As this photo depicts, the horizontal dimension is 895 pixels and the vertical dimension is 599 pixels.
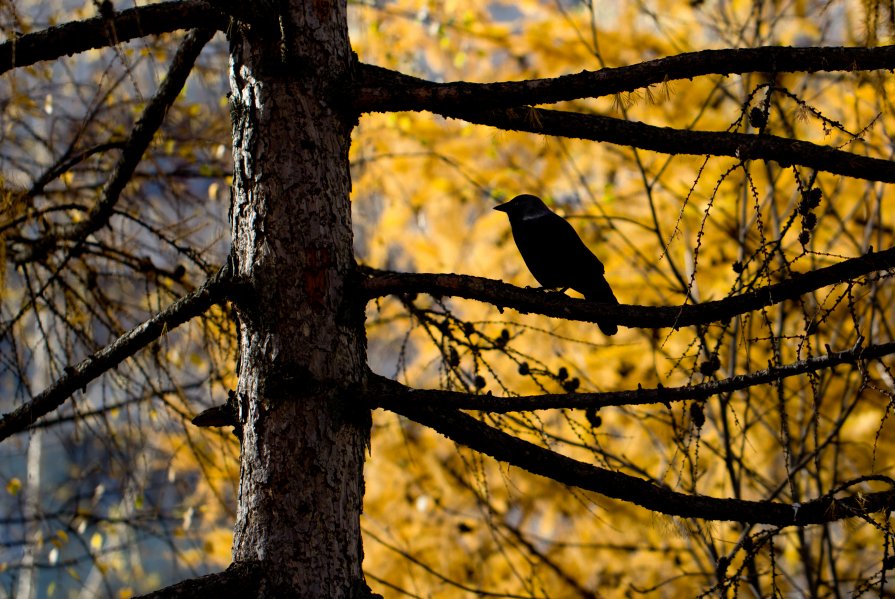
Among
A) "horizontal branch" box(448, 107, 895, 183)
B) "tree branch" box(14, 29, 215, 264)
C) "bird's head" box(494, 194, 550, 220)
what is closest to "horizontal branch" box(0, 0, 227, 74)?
"tree branch" box(14, 29, 215, 264)

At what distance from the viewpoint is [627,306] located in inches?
72.9

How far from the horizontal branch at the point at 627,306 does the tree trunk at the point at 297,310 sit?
0.15 meters

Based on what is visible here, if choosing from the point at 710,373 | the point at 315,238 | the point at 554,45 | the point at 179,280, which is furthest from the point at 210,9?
the point at 554,45

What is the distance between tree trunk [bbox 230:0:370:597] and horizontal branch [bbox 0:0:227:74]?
0.63 feet

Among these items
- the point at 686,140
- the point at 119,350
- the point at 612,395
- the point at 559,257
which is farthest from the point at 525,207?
the point at 119,350

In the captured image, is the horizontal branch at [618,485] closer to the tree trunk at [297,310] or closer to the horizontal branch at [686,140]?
the tree trunk at [297,310]

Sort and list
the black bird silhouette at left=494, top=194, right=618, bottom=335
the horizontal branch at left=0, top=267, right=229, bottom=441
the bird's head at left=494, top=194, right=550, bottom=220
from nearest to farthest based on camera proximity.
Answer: the horizontal branch at left=0, top=267, right=229, bottom=441 → the black bird silhouette at left=494, top=194, right=618, bottom=335 → the bird's head at left=494, top=194, right=550, bottom=220

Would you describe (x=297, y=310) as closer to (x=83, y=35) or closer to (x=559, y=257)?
(x=83, y=35)

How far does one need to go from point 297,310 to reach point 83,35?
0.84 meters

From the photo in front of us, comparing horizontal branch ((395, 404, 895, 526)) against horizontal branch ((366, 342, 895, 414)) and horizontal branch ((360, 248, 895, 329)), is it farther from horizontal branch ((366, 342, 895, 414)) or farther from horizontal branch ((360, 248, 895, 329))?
horizontal branch ((360, 248, 895, 329))

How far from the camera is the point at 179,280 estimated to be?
2889mm

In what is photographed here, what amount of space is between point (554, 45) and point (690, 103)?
806 mm

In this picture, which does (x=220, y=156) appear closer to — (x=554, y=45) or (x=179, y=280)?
(x=179, y=280)

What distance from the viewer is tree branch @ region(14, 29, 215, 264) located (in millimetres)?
2488
